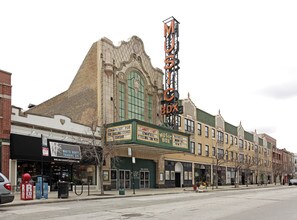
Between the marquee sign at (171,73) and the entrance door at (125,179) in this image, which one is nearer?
the entrance door at (125,179)

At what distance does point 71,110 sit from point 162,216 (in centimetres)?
2481

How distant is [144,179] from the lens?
125 ft

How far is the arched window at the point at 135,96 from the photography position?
37.2m

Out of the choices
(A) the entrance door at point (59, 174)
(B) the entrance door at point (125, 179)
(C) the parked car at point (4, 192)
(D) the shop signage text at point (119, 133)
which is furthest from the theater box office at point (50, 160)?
(C) the parked car at point (4, 192)

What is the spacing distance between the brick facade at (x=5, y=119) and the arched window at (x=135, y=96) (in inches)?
591

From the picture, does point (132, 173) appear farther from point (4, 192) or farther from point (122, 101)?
point (4, 192)

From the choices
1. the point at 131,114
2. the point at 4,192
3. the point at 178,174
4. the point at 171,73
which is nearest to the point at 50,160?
the point at 4,192

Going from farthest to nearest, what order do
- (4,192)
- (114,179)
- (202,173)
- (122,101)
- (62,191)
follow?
(202,173)
(122,101)
(114,179)
(62,191)
(4,192)

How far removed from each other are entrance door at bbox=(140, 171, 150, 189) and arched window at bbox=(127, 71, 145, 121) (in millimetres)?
5914

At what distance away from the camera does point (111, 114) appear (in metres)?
34.2

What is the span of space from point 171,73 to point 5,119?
2129 centimetres

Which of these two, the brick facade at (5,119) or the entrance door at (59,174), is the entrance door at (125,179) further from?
the brick facade at (5,119)

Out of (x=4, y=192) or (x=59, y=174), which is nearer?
(x=4, y=192)

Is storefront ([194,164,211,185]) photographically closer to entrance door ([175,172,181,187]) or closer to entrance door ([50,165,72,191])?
entrance door ([175,172,181,187])
